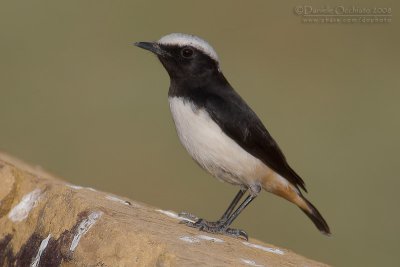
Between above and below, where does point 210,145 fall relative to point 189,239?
above

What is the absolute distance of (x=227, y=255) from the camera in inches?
236

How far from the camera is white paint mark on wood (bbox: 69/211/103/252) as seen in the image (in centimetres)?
597

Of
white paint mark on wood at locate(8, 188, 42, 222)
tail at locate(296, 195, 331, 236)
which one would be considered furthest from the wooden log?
tail at locate(296, 195, 331, 236)

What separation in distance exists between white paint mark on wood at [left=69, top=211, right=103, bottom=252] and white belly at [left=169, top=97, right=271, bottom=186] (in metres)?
1.26

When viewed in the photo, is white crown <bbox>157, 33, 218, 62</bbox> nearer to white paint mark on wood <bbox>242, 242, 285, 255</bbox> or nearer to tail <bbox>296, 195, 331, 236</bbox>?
tail <bbox>296, 195, 331, 236</bbox>

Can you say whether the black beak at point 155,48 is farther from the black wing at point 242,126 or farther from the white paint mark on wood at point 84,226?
the white paint mark on wood at point 84,226

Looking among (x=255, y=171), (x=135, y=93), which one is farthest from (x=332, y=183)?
(x=255, y=171)

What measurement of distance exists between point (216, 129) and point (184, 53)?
2.23ft

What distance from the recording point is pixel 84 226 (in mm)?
6043

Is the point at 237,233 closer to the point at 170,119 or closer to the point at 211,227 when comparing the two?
the point at 211,227

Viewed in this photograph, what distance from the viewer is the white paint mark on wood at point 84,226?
5968 millimetres

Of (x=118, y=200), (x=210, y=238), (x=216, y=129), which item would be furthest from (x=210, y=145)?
(x=210, y=238)

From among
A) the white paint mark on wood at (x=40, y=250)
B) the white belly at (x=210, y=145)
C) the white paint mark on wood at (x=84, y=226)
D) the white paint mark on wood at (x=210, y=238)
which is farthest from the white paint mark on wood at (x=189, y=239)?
the white belly at (x=210, y=145)

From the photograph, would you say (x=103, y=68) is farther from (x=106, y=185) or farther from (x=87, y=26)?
(x=106, y=185)
